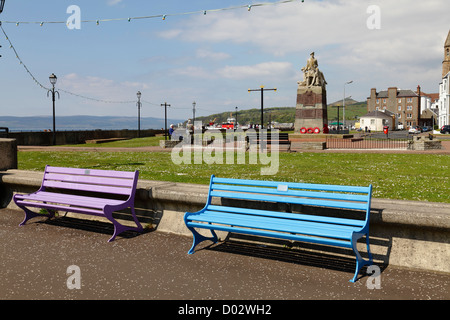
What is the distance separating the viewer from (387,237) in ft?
16.5

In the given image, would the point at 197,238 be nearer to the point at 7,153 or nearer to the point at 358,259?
the point at 358,259

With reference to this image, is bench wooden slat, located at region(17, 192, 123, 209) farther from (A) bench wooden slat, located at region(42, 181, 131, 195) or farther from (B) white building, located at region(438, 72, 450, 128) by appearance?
(B) white building, located at region(438, 72, 450, 128)

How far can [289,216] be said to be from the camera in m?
5.18

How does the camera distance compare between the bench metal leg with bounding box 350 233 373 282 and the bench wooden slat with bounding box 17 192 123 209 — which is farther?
the bench wooden slat with bounding box 17 192 123 209


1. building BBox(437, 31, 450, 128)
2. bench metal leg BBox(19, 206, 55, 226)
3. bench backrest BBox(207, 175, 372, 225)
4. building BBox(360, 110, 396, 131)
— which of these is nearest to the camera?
bench backrest BBox(207, 175, 372, 225)

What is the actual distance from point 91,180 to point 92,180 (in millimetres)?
27

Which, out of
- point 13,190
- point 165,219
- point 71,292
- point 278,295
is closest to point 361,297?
point 278,295

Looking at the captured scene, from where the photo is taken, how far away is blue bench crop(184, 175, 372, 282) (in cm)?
462

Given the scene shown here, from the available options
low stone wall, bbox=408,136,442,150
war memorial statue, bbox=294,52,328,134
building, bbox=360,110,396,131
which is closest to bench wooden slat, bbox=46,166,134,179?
low stone wall, bbox=408,136,442,150

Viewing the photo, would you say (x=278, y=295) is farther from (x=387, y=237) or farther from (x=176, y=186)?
(x=176, y=186)

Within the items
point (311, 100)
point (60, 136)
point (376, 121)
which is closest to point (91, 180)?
point (311, 100)

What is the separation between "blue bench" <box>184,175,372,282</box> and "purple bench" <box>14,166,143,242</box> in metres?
1.30
